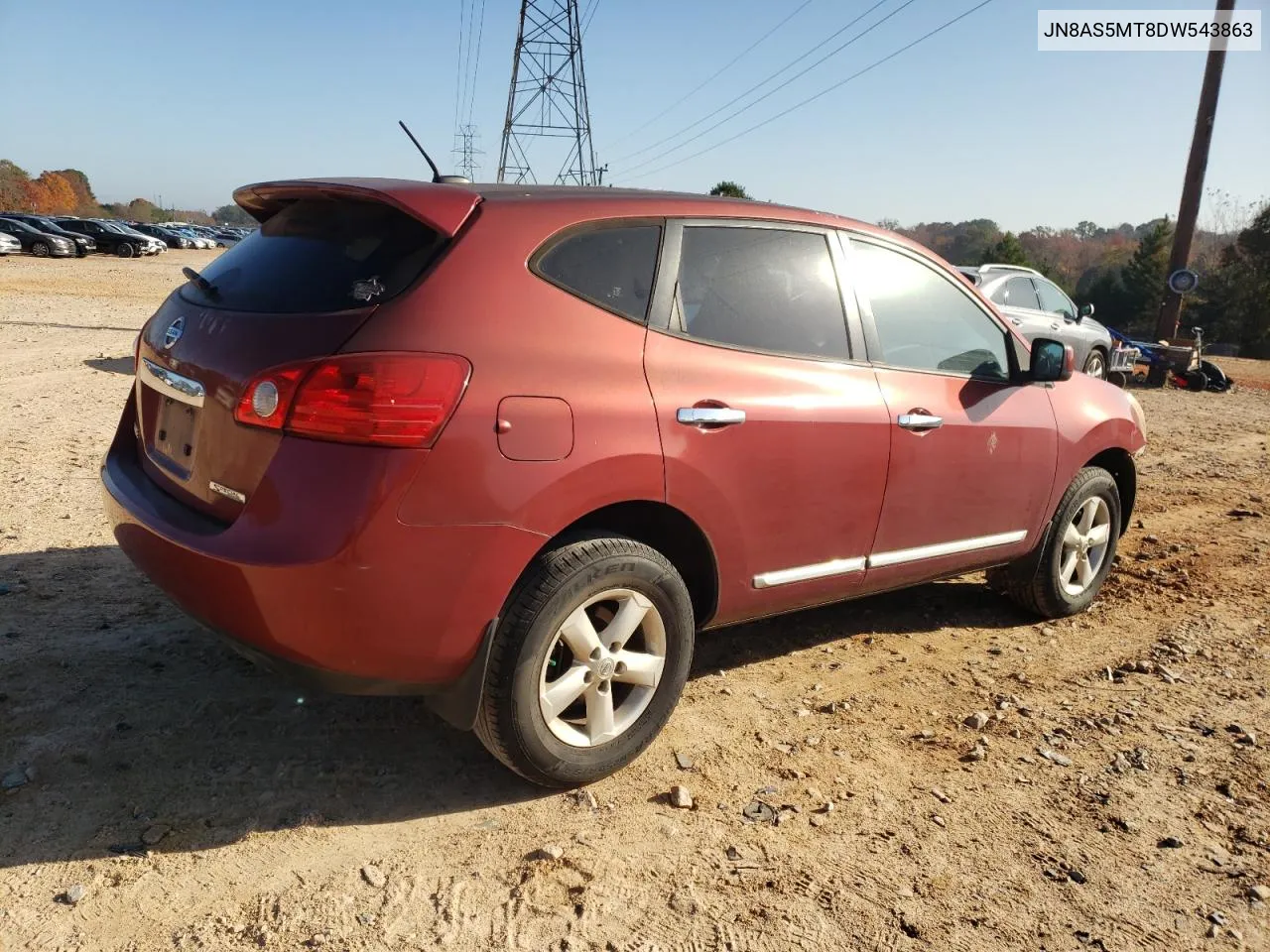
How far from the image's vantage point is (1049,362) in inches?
164

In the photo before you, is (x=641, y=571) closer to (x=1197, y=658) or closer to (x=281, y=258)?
(x=281, y=258)

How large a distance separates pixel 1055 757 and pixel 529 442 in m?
2.23

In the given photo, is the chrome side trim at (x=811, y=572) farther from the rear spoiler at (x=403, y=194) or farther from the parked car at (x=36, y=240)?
the parked car at (x=36, y=240)

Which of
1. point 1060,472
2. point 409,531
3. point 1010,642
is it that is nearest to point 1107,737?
point 1010,642

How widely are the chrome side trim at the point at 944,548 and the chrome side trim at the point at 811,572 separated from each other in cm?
11

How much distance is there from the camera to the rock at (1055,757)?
10.9 ft

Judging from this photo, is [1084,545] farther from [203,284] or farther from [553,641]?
[203,284]

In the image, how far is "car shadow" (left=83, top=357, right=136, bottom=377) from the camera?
10.2 m

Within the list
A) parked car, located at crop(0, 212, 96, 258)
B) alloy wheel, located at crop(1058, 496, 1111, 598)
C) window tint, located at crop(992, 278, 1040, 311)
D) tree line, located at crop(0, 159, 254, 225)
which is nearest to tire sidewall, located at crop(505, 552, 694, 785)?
alloy wheel, located at crop(1058, 496, 1111, 598)

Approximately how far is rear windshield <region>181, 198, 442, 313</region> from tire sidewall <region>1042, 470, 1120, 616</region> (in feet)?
10.9

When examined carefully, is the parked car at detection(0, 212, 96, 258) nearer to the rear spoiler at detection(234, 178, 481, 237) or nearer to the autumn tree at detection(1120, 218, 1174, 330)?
the rear spoiler at detection(234, 178, 481, 237)

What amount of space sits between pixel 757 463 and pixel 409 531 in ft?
4.07

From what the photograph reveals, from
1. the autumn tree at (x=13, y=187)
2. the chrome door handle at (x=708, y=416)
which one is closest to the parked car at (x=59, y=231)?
the chrome door handle at (x=708, y=416)

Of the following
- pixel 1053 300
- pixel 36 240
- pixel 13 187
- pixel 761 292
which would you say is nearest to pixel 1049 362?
pixel 761 292
